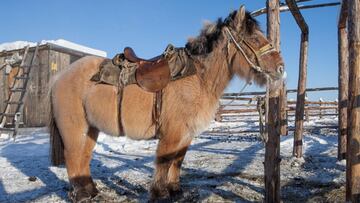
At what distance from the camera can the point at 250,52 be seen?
3.92 meters

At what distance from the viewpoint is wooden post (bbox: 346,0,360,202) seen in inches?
127

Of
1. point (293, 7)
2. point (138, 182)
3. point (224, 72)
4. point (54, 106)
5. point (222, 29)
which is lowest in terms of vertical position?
point (138, 182)

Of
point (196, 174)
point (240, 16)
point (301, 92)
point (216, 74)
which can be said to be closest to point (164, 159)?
point (216, 74)

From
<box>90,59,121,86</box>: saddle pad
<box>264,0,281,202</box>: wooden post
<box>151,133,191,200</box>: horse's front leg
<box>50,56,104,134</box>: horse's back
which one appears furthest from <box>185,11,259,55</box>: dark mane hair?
<box>50,56,104,134</box>: horse's back

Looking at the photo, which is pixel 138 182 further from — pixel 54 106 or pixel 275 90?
pixel 275 90

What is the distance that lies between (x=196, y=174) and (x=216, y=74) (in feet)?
6.99

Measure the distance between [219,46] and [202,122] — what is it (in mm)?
972

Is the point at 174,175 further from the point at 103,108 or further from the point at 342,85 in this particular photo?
the point at 342,85

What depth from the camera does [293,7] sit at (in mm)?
5512

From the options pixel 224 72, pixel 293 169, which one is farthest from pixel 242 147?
pixel 224 72

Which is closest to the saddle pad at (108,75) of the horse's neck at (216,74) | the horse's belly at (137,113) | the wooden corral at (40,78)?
the horse's belly at (137,113)

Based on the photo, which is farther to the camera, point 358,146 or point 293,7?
point 293,7

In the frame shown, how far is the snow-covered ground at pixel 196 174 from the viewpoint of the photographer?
13.9 ft

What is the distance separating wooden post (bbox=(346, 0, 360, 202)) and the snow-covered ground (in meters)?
0.80
